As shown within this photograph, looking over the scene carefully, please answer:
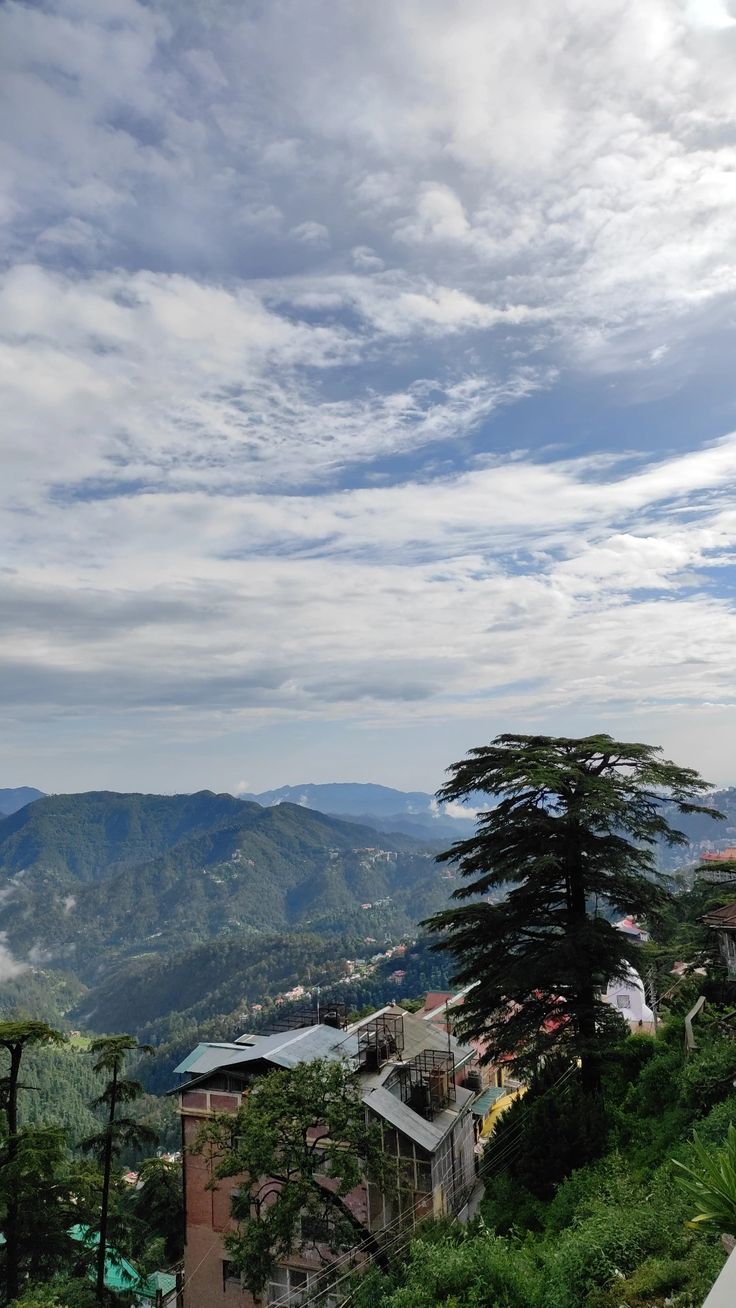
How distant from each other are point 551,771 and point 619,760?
2.54 metres

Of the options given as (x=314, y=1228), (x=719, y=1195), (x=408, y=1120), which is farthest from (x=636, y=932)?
(x=719, y=1195)

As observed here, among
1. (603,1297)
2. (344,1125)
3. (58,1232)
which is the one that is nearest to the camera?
(603,1297)

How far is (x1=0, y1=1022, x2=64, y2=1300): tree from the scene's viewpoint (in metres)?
17.7

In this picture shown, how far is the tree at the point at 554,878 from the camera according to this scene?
17.1 meters

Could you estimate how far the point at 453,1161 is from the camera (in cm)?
2252

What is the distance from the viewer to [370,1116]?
2023 centimetres

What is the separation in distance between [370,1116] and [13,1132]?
29.8ft

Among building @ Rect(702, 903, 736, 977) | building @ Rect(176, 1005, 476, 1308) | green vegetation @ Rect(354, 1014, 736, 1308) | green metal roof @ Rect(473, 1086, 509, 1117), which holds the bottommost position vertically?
green metal roof @ Rect(473, 1086, 509, 1117)

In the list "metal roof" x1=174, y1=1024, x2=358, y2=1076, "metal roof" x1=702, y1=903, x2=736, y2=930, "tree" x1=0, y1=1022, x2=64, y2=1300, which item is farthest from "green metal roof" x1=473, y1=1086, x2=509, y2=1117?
"tree" x1=0, y1=1022, x2=64, y2=1300

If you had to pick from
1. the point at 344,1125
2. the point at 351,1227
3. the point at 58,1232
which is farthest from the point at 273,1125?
the point at 58,1232

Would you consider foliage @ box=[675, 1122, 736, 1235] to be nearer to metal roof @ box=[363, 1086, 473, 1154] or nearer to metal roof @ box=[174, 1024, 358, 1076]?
metal roof @ box=[363, 1086, 473, 1154]

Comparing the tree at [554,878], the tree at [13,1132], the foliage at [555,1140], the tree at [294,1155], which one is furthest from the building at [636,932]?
the tree at [13,1132]

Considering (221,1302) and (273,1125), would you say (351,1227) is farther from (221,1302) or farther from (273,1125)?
(221,1302)

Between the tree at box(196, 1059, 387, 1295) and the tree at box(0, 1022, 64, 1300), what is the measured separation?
501 centimetres
